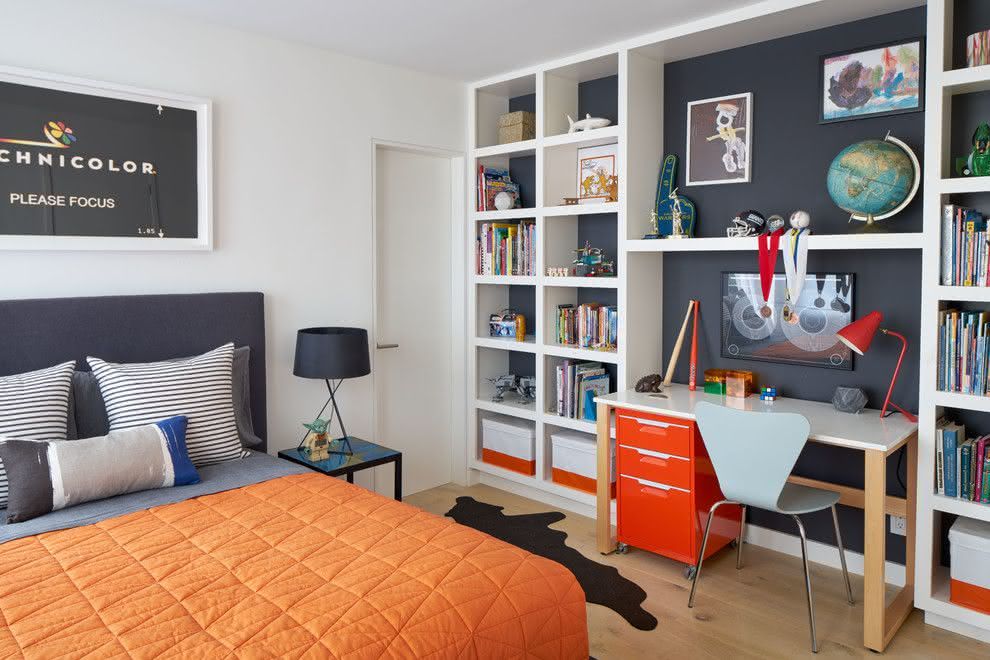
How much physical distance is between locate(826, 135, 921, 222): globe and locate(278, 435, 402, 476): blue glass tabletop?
2.28m

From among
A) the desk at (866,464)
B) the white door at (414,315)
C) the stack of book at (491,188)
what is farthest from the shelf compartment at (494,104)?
the desk at (866,464)

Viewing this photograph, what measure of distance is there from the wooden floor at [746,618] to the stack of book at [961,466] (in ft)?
1.80

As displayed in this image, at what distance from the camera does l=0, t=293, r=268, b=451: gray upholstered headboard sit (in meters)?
2.84

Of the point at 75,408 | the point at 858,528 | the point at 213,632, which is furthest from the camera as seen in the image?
the point at 858,528

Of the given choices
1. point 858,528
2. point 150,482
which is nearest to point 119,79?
point 150,482

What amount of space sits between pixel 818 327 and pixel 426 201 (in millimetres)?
2316

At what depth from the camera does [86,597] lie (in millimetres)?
1845

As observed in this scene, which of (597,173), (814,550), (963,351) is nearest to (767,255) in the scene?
(963,351)

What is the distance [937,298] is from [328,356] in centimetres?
254

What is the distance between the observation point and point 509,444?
4406 mm

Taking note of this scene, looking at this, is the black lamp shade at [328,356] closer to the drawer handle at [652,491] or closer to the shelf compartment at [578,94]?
the drawer handle at [652,491]

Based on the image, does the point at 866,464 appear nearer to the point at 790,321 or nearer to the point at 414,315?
the point at 790,321

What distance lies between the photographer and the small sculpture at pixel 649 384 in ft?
12.0

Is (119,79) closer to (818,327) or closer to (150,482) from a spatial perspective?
(150,482)
